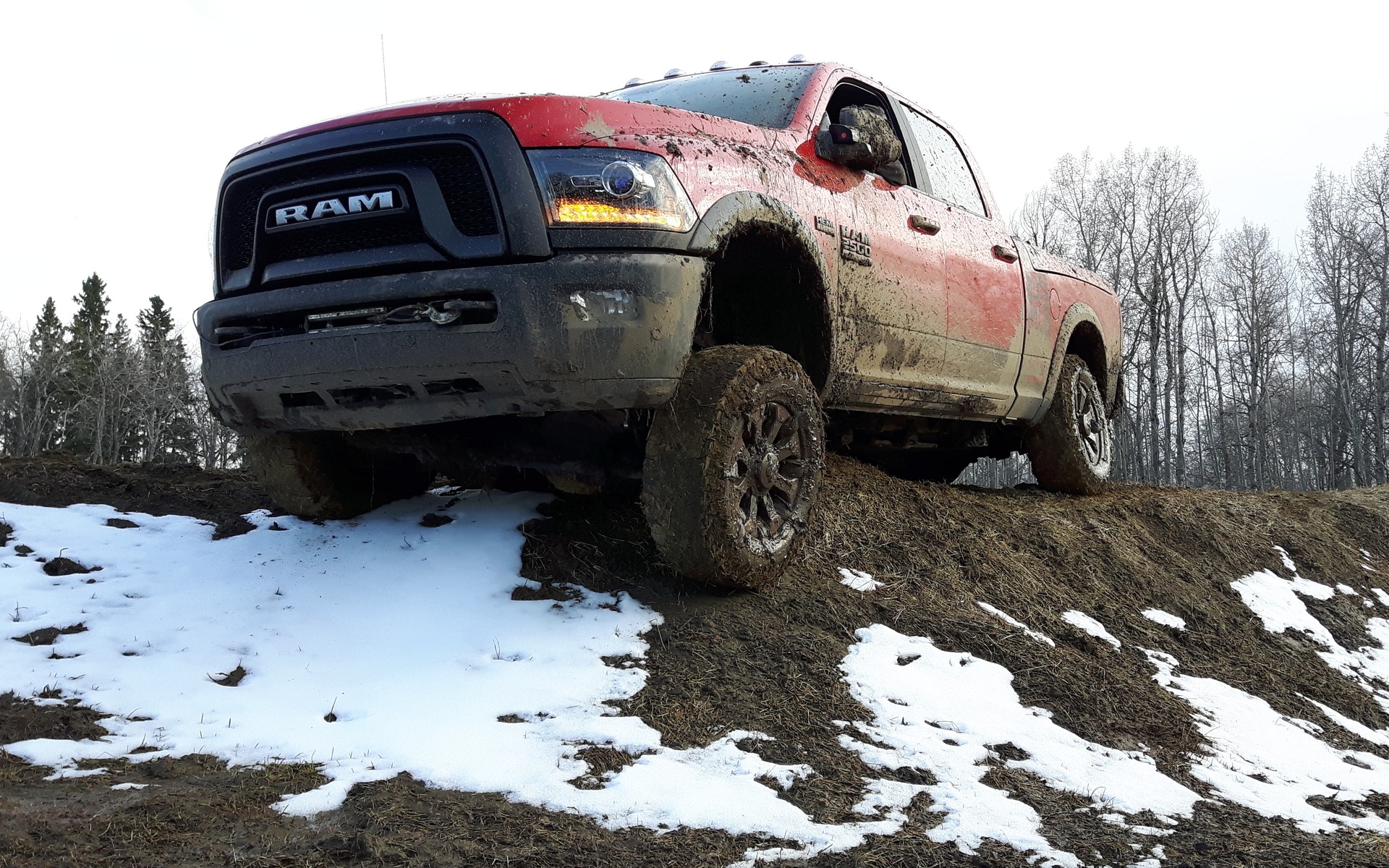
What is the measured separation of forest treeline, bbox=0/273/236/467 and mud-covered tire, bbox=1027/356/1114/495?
1838 inches

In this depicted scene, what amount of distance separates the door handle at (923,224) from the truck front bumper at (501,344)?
1.81m

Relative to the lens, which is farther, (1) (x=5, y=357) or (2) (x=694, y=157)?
(1) (x=5, y=357)

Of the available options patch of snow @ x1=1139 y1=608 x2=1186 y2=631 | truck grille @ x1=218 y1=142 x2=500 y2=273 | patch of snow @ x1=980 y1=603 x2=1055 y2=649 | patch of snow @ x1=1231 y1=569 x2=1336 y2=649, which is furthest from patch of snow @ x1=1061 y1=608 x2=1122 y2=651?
truck grille @ x1=218 y1=142 x2=500 y2=273

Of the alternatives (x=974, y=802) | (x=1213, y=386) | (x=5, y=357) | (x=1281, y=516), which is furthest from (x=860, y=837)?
(x=5, y=357)

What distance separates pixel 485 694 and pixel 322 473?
1.89 metres

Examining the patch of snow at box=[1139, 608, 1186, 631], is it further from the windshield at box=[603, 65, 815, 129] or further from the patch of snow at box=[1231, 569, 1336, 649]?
the windshield at box=[603, 65, 815, 129]

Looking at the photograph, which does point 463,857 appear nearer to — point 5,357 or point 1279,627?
point 1279,627

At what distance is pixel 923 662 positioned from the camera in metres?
3.97

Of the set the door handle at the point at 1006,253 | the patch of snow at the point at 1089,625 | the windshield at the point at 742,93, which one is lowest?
the patch of snow at the point at 1089,625

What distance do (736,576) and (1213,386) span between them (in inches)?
1831

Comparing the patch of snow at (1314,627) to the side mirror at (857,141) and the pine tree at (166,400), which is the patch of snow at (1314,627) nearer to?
the side mirror at (857,141)

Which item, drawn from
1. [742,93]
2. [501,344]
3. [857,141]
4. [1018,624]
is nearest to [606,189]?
[501,344]

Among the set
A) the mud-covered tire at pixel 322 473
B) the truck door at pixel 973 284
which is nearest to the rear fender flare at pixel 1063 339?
the truck door at pixel 973 284

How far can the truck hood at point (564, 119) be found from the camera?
344 centimetres
